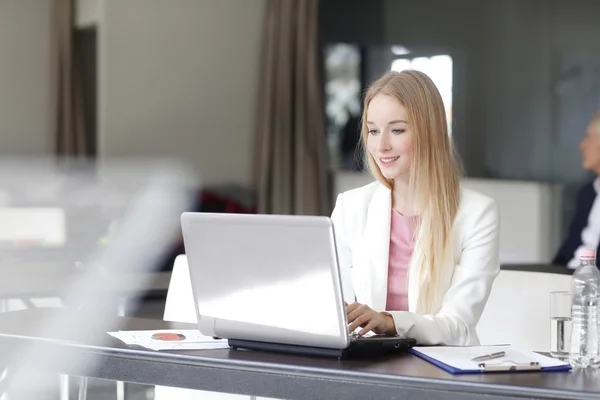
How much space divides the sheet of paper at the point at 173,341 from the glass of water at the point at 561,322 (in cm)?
63

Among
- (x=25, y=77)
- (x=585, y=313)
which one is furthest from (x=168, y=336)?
(x=25, y=77)

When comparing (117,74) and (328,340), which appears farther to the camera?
(117,74)

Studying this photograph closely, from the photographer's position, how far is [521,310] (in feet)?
8.50

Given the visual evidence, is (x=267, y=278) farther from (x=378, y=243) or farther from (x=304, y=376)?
(x=378, y=243)

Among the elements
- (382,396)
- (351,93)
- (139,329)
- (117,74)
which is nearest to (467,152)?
(351,93)

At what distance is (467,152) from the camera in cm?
575

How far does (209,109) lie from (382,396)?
17.3ft

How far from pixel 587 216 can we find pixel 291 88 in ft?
7.96

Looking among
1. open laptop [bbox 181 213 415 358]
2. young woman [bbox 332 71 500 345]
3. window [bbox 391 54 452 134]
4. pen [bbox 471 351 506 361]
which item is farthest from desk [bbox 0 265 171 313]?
window [bbox 391 54 452 134]

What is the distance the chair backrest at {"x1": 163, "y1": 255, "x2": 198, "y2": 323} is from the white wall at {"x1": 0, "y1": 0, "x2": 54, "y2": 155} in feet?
14.3

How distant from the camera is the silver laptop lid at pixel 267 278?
178cm

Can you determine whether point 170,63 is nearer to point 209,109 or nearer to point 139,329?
point 209,109

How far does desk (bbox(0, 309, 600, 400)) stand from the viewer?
160 centimetres

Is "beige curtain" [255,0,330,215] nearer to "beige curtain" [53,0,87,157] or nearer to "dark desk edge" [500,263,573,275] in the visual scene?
"beige curtain" [53,0,87,157]
